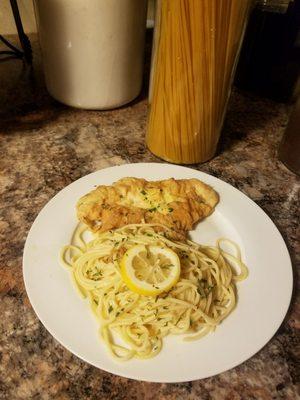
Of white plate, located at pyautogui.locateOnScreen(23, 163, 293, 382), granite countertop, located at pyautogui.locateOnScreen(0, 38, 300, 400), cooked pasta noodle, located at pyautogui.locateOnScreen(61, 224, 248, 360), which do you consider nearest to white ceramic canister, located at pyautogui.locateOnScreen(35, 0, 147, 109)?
granite countertop, located at pyautogui.locateOnScreen(0, 38, 300, 400)

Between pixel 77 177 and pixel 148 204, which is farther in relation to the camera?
pixel 77 177

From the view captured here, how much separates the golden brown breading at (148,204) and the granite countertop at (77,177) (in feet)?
0.54

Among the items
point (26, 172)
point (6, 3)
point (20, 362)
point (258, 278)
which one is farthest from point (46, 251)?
point (6, 3)

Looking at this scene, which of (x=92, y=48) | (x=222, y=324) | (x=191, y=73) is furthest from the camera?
(x=92, y=48)

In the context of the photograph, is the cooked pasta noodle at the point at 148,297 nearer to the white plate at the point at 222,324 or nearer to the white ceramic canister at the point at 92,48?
the white plate at the point at 222,324

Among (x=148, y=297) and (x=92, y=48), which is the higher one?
(x=92, y=48)

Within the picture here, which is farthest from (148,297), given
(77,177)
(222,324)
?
(77,177)

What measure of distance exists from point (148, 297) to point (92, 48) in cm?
72

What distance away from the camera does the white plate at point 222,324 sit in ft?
2.15

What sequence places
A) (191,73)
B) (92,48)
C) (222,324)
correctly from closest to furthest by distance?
(222,324), (191,73), (92,48)

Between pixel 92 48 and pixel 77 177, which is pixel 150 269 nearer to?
pixel 77 177

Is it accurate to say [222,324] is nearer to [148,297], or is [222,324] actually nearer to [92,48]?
[148,297]

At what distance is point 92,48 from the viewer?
105cm

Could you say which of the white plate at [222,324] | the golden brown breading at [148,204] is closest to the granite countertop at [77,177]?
the white plate at [222,324]
